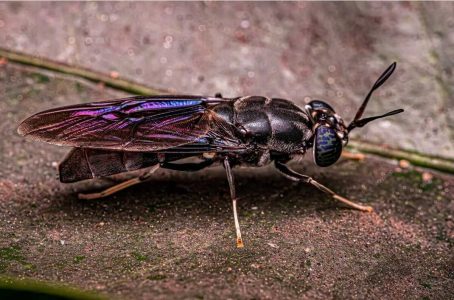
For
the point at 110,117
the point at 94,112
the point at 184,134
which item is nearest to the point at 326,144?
the point at 184,134

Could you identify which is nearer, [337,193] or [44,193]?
[44,193]

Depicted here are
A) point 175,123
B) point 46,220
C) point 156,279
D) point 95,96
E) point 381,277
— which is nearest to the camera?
point 156,279

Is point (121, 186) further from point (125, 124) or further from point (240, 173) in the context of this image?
point (240, 173)

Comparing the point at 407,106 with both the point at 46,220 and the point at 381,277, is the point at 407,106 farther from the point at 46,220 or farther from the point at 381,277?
the point at 46,220

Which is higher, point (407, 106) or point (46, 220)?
point (407, 106)

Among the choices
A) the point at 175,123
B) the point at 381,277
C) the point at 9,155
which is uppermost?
the point at 175,123

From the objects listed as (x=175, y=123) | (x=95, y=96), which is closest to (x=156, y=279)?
(x=175, y=123)
